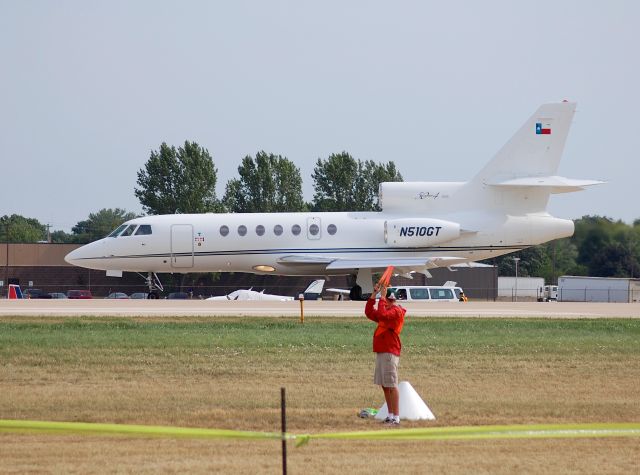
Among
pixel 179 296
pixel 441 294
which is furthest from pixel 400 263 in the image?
pixel 179 296

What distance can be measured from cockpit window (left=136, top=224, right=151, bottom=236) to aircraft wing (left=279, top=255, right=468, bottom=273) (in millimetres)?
5045

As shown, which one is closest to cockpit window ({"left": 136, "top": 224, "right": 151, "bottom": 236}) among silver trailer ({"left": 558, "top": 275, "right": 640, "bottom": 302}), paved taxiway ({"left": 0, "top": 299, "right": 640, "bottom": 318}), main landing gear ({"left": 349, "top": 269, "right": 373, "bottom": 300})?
paved taxiway ({"left": 0, "top": 299, "right": 640, "bottom": 318})

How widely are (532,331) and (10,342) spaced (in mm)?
12063

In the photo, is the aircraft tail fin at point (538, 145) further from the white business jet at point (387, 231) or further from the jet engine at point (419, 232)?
the jet engine at point (419, 232)

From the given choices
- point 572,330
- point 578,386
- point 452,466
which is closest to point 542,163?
point 572,330

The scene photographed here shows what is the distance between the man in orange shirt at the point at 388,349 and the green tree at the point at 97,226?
8986 cm

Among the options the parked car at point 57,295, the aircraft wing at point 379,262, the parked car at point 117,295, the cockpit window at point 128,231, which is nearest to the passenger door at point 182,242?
the cockpit window at point 128,231

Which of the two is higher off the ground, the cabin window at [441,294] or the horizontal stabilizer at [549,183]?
the horizontal stabilizer at [549,183]

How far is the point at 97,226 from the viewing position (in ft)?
398

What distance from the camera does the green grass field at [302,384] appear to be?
11.7 m

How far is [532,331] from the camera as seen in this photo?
26062mm

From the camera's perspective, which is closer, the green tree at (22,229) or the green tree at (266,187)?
the green tree at (266,187)

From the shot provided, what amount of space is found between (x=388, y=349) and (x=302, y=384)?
12.0 feet

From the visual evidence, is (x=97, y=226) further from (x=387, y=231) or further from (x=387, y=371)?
(x=387, y=371)
